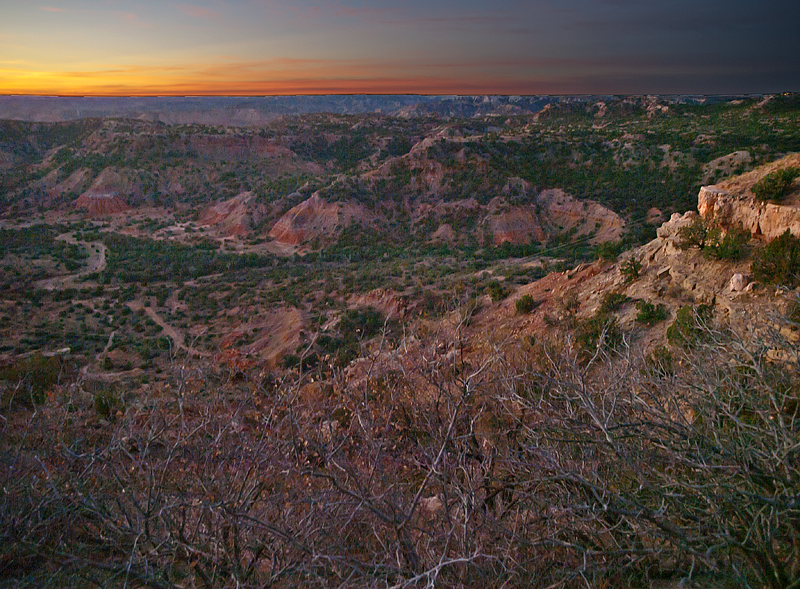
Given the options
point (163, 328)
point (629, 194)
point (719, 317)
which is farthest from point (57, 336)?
point (629, 194)

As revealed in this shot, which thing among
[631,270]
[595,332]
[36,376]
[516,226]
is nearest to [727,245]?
[631,270]

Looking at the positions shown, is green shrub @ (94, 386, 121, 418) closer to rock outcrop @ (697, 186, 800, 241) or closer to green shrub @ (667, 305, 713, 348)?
green shrub @ (667, 305, 713, 348)

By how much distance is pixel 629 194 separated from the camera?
38156 millimetres

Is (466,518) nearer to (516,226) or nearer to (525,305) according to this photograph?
(525,305)

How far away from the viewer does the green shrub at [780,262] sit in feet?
31.4

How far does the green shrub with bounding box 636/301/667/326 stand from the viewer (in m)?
11.9

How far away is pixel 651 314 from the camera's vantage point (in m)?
12.0

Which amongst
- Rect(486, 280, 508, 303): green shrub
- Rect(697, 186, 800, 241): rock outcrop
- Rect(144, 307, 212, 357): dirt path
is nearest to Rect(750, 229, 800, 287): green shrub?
Rect(697, 186, 800, 241): rock outcrop

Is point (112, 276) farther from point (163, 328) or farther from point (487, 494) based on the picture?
point (487, 494)

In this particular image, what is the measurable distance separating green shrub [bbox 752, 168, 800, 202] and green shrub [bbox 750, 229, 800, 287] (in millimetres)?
1411

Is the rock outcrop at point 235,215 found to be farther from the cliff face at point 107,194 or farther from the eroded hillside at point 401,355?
the cliff face at point 107,194

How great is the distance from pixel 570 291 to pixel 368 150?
5577 centimetres

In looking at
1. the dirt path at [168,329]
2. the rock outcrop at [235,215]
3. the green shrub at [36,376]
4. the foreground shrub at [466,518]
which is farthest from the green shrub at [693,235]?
the rock outcrop at [235,215]

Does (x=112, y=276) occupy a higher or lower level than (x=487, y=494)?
lower
